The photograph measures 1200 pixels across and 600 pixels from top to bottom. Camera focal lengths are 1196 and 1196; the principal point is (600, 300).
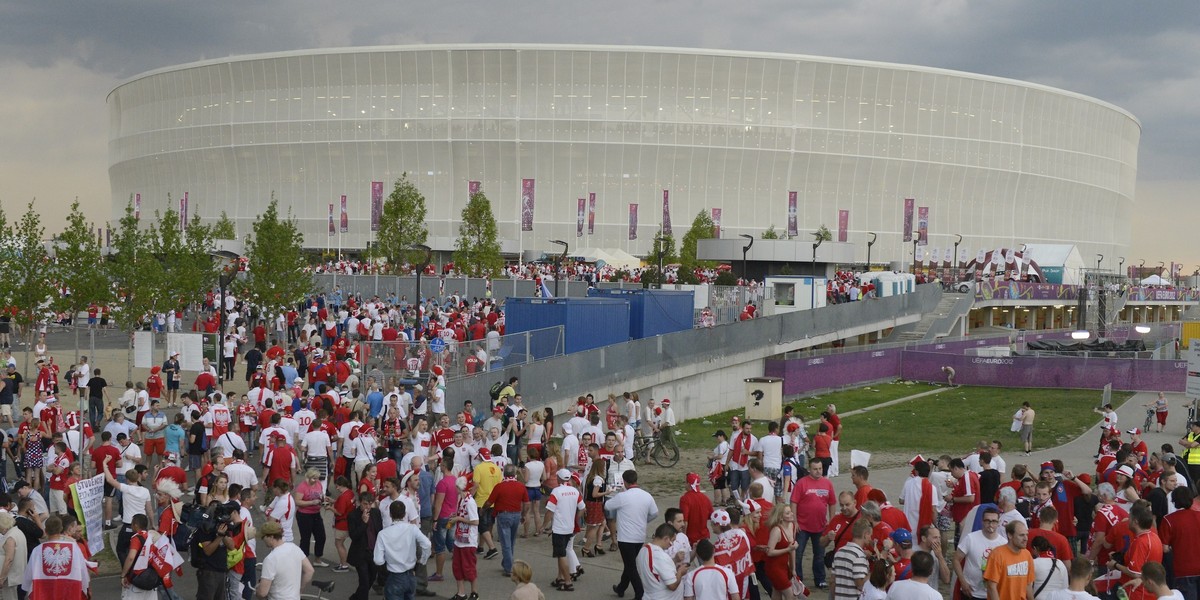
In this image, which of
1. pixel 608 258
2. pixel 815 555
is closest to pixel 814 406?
pixel 815 555

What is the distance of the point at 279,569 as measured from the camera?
1002 centimetres

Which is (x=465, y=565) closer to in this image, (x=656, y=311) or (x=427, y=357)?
(x=427, y=357)

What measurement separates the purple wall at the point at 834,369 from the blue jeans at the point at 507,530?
24.3 meters

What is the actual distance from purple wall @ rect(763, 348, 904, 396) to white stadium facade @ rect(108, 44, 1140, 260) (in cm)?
5510

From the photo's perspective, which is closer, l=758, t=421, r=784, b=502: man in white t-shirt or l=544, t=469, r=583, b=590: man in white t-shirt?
l=544, t=469, r=583, b=590: man in white t-shirt

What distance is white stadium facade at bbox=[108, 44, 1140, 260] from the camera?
338 ft

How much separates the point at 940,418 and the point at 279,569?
25891 millimetres

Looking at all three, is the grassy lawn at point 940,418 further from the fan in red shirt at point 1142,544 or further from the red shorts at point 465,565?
the fan in red shirt at point 1142,544

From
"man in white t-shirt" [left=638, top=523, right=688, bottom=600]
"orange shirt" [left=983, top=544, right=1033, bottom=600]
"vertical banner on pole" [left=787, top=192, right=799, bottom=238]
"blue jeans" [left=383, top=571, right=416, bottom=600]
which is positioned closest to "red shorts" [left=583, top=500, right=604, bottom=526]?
"blue jeans" [left=383, top=571, right=416, bottom=600]

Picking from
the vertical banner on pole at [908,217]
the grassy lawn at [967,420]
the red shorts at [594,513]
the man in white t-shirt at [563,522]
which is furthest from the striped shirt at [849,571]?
the vertical banner on pole at [908,217]

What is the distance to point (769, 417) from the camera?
31.8m

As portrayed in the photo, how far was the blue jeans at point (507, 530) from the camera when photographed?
535 inches

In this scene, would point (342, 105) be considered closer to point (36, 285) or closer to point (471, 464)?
point (36, 285)

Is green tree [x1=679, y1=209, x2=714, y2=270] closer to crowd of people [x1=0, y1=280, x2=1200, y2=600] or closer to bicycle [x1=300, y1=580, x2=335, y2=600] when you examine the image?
crowd of people [x1=0, y1=280, x2=1200, y2=600]
